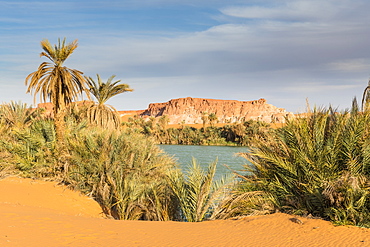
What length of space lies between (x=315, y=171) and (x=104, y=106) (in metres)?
16.2

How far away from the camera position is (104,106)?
831 inches

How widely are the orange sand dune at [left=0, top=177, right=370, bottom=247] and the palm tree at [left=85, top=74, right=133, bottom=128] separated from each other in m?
12.7

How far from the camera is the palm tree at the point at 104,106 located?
2012cm

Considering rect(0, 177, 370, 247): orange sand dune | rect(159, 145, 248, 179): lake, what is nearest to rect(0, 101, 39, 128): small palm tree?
rect(159, 145, 248, 179): lake

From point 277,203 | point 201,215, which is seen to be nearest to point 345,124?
point 277,203

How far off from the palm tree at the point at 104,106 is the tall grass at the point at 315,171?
13.6 m

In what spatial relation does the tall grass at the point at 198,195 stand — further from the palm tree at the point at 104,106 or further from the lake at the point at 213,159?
the palm tree at the point at 104,106

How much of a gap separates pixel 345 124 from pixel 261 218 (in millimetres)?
2973

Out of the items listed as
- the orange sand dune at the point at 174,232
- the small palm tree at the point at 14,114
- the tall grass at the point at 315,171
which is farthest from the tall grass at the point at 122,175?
the small palm tree at the point at 14,114

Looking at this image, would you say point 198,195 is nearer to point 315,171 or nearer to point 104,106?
point 315,171

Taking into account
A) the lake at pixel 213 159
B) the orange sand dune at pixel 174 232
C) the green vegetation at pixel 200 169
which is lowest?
the lake at pixel 213 159

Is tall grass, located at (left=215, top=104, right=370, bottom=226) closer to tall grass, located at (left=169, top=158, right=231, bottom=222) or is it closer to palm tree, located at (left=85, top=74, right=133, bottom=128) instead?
tall grass, located at (left=169, top=158, right=231, bottom=222)

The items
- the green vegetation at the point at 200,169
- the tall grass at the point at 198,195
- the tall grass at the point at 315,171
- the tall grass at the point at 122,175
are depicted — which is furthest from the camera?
the tall grass at the point at 122,175

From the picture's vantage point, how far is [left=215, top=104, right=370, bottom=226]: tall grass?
6516 mm
